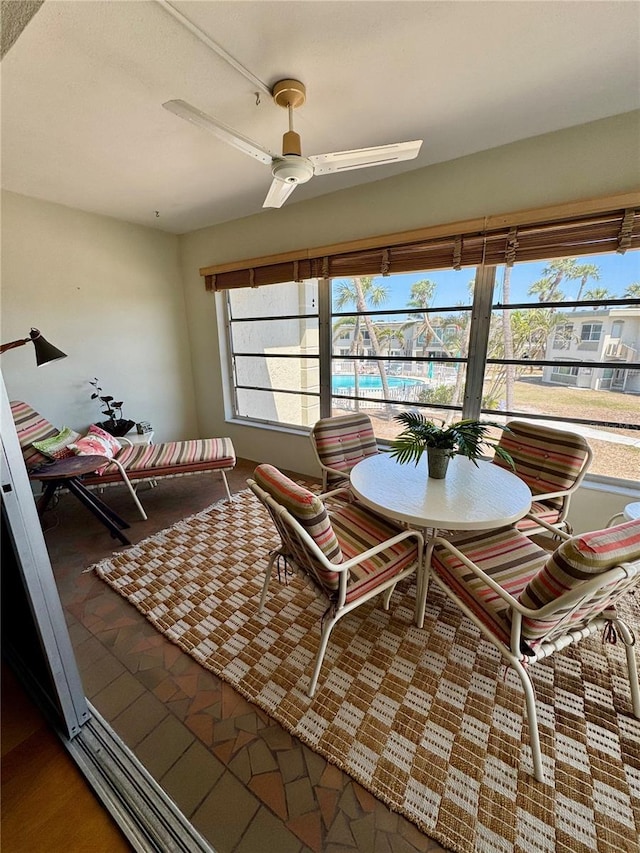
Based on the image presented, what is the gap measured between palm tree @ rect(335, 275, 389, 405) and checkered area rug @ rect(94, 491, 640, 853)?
188cm

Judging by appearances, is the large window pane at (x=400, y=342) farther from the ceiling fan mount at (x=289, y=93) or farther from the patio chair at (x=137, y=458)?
the ceiling fan mount at (x=289, y=93)

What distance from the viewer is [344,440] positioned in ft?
7.94

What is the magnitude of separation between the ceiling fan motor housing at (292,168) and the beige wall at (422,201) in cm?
133

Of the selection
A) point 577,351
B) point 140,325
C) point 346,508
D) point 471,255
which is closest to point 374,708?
point 346,508

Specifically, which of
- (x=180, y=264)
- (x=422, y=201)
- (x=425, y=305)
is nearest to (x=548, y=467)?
(x=425, y=305)

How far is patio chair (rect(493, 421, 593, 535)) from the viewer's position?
1866 millimetres

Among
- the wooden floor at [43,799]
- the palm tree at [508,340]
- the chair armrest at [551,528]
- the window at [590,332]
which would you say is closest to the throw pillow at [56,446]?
the wooden floor at [43,799]

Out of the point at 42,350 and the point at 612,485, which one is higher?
the point at 42,350

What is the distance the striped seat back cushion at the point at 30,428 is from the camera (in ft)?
8.22

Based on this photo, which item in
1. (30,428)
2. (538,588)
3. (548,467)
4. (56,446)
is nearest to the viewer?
(538,588)

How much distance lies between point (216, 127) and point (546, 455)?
2.39m

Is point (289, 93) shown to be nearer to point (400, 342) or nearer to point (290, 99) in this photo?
point (290, 99)

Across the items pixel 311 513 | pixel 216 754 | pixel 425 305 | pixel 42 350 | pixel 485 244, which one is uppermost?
pixel 485 244

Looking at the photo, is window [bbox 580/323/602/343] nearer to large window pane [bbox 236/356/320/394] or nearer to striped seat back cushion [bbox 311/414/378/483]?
striped seat back cushion [bbox 311/414/378/483]
